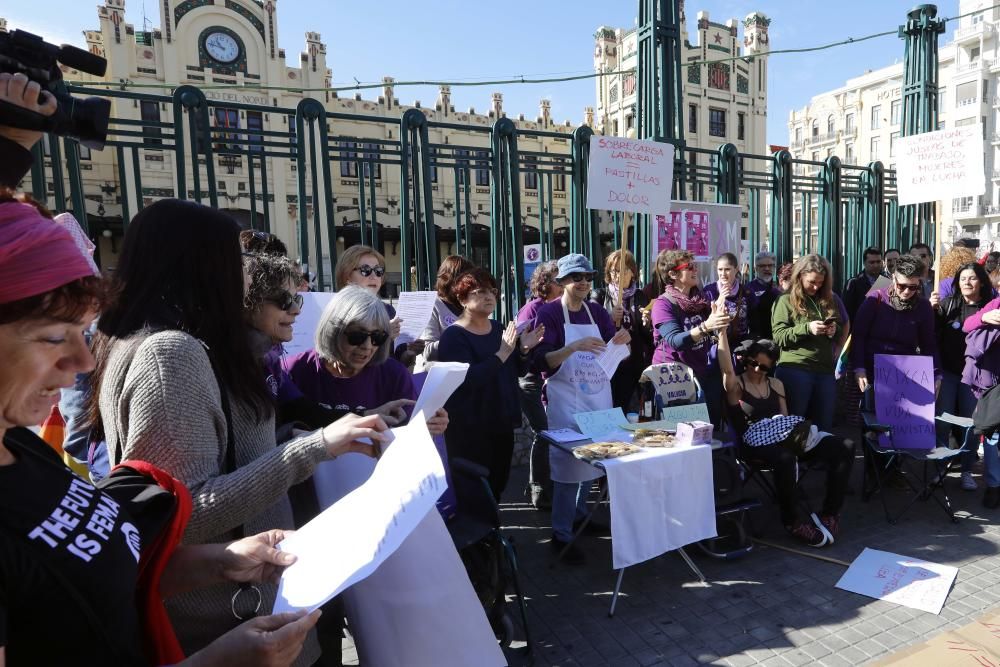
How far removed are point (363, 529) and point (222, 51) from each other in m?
24.7

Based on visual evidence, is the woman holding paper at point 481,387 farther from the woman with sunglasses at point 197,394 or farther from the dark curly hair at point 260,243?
the woman with sunglasses at point 197,394

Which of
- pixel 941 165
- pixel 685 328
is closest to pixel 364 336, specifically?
pixel 685 328

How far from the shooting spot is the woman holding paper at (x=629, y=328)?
522 centimetres

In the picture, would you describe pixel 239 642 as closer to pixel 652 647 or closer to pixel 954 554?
pixel 652 647

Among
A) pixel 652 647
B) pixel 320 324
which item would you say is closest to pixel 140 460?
pixel 320 324

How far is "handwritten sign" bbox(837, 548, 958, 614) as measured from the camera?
3.22 m

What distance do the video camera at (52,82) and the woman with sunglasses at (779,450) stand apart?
366 cm

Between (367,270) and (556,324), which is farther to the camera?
(556,324)

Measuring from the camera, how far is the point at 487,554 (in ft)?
9.39

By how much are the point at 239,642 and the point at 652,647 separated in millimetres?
2401

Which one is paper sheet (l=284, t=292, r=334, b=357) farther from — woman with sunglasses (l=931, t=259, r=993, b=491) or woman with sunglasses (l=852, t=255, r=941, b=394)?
woman with sunglasses (l=931, t=259, r=993, b=491)

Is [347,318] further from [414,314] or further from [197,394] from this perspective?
[414,314]

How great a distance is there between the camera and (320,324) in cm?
248

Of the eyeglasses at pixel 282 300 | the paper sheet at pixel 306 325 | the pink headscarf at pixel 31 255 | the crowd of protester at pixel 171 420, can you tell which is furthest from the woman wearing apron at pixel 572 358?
the pink headscarf at pixel 31 255
